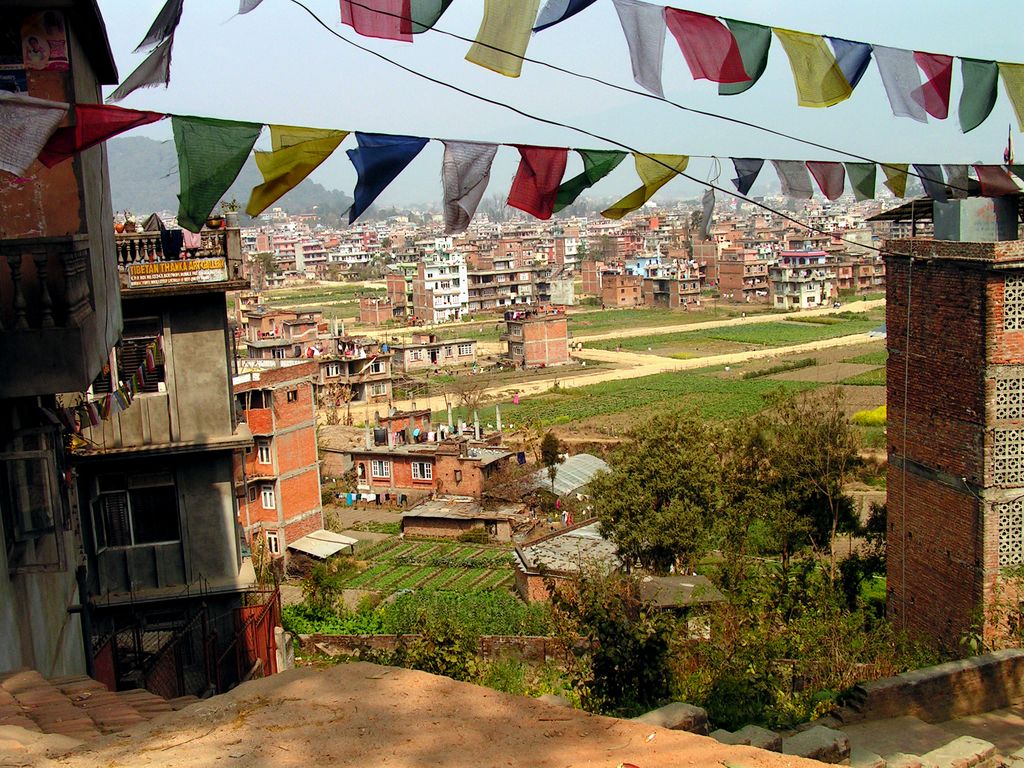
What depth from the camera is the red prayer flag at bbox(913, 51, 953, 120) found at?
21.5 feet

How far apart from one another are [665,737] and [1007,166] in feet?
19.1

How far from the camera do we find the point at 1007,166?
741 cm

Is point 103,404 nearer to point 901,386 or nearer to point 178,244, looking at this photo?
point 178,244

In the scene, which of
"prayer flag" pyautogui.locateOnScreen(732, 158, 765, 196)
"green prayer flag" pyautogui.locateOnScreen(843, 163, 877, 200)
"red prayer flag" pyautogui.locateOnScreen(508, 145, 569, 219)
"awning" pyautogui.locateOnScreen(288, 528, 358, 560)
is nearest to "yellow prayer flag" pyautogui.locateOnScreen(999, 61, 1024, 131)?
"green prayer flag" pyautogui.locateOnScreen(843, 163, 877, 200)

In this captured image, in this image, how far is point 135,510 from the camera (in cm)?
995

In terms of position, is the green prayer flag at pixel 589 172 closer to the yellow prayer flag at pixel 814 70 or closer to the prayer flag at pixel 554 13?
the prayer flag at pixel 554 13

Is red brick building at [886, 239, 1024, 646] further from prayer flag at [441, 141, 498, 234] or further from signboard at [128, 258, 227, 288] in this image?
signboard at [128, 258, 227, 288]

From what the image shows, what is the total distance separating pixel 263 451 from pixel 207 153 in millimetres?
16975

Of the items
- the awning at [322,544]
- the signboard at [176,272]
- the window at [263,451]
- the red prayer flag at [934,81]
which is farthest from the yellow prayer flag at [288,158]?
the awning at [322,544]

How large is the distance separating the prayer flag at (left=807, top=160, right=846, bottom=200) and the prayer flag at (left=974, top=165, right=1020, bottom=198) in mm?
1242

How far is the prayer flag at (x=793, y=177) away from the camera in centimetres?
668

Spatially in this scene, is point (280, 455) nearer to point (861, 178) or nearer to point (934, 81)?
point (861, 178)

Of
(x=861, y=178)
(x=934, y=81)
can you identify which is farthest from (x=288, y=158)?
(x=934, y=81)

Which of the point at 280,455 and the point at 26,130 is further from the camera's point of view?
the point at 280,455
